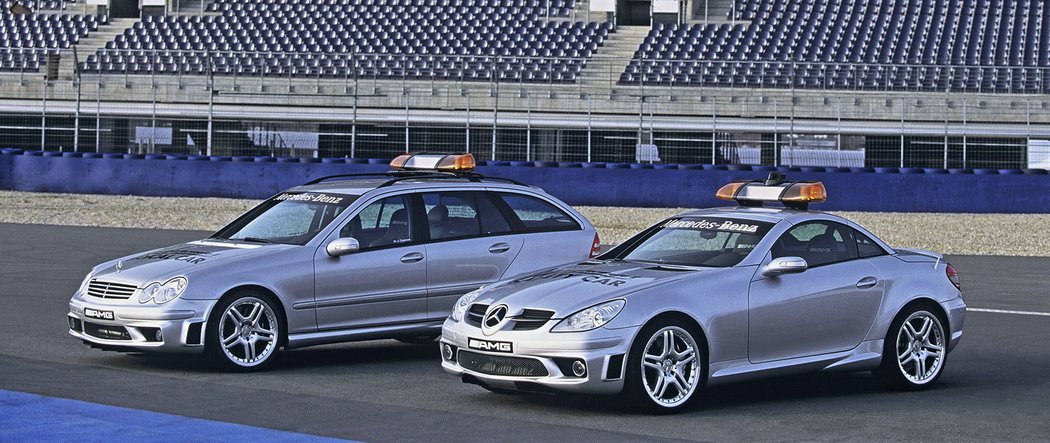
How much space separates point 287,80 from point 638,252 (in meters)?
27.3

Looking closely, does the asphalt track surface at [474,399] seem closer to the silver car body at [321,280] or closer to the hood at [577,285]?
the silver car body at [321,280]

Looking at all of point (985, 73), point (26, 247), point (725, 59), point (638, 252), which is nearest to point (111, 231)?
point (26, 247)

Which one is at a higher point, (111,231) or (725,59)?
(725,59)

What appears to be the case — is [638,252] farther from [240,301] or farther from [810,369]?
[240,301]

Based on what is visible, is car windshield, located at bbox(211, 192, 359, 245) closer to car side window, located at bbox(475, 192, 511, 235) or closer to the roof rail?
the roof rail

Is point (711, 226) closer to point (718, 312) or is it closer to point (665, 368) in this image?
point (718, 312)

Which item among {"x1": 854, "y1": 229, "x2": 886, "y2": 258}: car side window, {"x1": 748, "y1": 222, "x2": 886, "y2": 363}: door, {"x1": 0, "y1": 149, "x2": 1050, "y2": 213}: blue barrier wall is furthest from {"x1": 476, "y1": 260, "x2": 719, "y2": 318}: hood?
{"x1": 0, "y1": 149, "x2": 1050, "y2": 213}: blue barrier wall

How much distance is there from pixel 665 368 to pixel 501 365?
899 mm

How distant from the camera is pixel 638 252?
29.0 feet

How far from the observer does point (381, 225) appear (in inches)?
382

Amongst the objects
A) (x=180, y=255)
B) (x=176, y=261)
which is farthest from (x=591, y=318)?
(x=180, y=255)

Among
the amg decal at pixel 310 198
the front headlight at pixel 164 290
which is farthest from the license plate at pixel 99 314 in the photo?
the amg decal at pixel 310 198

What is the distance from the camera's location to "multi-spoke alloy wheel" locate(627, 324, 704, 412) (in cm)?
747

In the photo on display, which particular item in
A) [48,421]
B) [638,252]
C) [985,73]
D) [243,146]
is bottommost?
[48,421]
